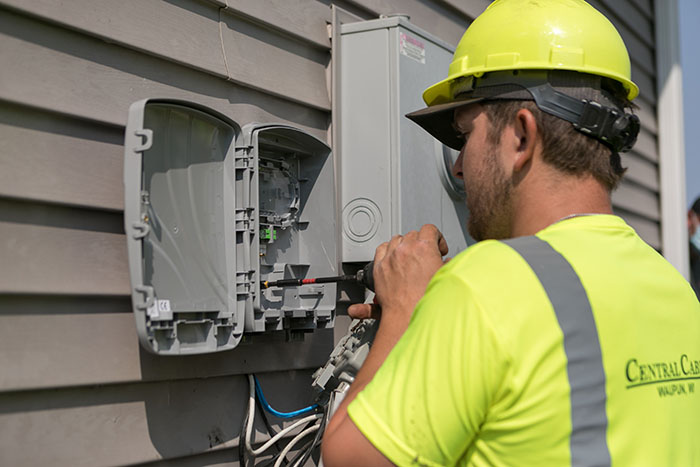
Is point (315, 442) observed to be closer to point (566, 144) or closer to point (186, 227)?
point (186, 227)

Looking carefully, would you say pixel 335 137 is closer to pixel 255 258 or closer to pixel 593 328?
pixel 255 258

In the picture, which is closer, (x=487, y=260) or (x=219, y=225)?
(x=487, y=260)

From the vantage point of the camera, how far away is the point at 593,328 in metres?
1.14

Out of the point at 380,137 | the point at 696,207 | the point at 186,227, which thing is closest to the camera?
the point at 186,227

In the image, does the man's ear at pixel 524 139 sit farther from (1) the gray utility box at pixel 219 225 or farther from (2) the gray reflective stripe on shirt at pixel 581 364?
(1) the gray utility box at pixel 219 225

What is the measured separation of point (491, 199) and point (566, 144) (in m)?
0.18

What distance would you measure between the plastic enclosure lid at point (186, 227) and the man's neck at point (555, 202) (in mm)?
841

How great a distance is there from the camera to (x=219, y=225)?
196 centimetres

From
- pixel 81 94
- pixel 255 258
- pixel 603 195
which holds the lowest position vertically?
pixel 255 258

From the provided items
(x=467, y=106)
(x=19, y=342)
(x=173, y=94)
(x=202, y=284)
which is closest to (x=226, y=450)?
(x=202, y=284)

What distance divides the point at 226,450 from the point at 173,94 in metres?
1.02

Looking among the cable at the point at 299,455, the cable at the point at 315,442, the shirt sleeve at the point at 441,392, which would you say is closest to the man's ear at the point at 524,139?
the shirt sleeve at the point at 441,392

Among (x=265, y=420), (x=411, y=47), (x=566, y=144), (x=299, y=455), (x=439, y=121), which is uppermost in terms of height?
(x=411, y=47)

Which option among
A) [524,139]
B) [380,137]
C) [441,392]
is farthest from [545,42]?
[380,137]
